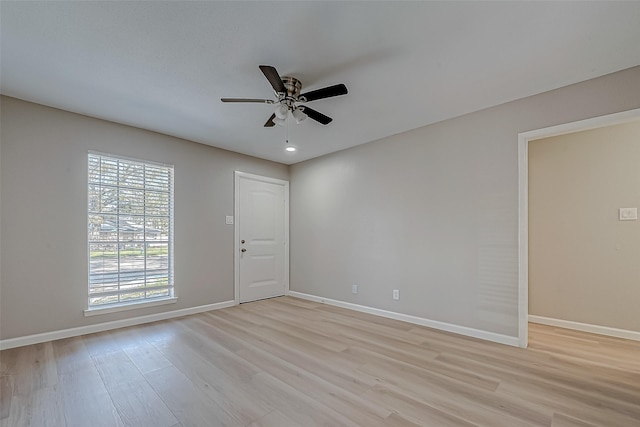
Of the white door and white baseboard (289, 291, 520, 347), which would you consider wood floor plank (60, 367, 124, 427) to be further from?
white baseboard (289, 291, 520, 347)

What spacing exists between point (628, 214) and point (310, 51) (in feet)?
12.7

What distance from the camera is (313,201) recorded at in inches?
200

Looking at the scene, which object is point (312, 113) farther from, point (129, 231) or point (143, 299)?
point (143, 299)

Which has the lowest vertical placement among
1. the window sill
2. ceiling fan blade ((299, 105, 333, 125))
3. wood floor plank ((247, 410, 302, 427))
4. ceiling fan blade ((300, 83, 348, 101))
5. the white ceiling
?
wood floor plank ((247, 410, 302, 427))

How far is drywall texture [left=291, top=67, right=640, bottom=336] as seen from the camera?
2.89 metres

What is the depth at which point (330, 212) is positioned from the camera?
4.80m

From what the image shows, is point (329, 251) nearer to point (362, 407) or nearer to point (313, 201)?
point (313, 201)

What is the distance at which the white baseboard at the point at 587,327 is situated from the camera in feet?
10.1

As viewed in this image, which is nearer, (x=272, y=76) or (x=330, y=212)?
(x=272, y=76)

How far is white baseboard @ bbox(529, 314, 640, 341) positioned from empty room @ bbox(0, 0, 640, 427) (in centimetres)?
2

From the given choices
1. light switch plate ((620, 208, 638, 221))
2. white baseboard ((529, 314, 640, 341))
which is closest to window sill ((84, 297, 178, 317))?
white baseboard ((529, 314, 640, 341))

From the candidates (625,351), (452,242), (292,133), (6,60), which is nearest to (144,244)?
(6,60)

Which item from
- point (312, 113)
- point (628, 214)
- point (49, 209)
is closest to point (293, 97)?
point (312, 113)

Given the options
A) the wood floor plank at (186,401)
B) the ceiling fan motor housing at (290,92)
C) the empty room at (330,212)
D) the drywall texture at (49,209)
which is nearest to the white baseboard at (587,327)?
the empty room at (330,212)
